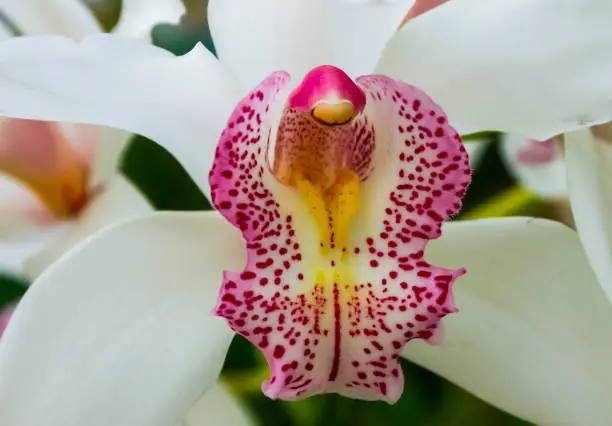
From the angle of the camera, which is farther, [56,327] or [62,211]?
[62,211]

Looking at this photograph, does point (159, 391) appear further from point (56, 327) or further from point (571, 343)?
point (571, 343)

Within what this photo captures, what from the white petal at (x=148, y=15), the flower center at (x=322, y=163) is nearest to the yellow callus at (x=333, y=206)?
the flower center at (x=322, y=163)

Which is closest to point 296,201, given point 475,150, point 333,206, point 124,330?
point 333,206

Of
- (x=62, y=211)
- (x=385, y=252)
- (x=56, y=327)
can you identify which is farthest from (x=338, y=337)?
(x=62, y=211)

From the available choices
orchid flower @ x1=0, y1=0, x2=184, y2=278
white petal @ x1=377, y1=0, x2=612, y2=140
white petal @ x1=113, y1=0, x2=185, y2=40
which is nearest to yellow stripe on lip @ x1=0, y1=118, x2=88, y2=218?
orchid flower @ x1=0, y1=0, x2=184, y2=278

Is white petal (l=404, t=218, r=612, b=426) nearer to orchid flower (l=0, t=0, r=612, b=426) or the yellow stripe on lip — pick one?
orchid flower (l=0, t=0, r=612, b=426)
